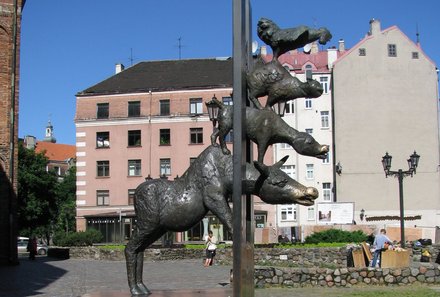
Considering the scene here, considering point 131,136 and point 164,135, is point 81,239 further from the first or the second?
point 164,135

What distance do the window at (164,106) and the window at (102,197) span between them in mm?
8479

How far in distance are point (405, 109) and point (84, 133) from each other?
27983 millimetres

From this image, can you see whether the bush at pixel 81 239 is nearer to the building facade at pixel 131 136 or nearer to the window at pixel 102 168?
the building facade at pixel 131 136

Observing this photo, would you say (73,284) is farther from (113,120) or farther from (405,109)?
(405,109)

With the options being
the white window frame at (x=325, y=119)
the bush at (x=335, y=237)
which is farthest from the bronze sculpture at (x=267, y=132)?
the white window frame at (x=325, y=119)

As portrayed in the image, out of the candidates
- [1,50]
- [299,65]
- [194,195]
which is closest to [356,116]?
[299,65]

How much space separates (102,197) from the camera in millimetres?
54031

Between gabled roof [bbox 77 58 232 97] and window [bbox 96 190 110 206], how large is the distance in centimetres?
866

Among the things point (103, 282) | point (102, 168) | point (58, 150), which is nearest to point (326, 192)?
point (102, 168)

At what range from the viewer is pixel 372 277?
775 inches

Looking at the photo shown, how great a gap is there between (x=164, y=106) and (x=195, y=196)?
148ft

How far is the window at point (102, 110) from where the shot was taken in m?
54.5

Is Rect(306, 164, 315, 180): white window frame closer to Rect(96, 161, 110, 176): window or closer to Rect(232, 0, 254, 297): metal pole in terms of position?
Rect(96, 161, 110, 176): window

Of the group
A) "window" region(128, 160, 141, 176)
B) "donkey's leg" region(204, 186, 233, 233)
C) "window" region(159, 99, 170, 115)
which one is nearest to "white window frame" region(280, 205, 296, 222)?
"window" region(128, 160, 141, 176)
